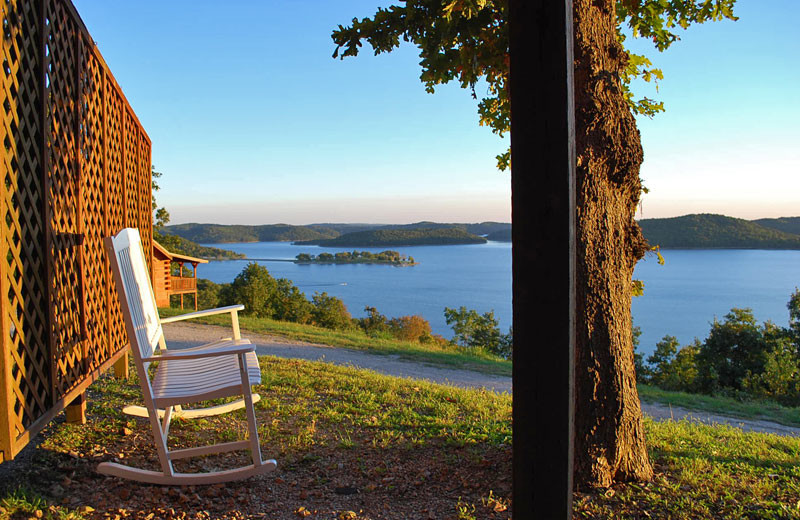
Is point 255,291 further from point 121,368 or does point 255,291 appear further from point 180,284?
point 121,368

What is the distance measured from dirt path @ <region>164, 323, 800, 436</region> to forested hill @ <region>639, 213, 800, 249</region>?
44.0ft

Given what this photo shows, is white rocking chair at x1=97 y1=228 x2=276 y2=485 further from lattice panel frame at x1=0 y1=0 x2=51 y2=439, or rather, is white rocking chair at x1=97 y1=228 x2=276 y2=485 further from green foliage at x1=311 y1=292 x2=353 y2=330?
green foliage at x1=311 y1=292 x2=353 y2=330

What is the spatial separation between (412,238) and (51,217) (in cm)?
3625

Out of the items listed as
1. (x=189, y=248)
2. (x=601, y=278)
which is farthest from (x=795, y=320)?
(x=189, y=248)

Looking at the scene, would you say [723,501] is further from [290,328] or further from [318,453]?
[290,328]

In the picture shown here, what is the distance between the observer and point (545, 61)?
48.7 inches

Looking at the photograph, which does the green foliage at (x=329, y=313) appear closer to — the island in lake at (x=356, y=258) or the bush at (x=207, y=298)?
the bush at (x=207, y=298)

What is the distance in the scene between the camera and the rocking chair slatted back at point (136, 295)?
2.41 m

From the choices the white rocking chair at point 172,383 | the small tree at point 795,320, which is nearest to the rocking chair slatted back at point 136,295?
the white rocking chair at point 172,383

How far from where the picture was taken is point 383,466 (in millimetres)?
2775

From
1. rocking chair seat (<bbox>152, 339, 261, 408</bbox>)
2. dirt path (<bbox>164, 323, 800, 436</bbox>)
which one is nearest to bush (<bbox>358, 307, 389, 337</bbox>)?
dirt path (<bbox>164, 323, 800, 436</bbox>)

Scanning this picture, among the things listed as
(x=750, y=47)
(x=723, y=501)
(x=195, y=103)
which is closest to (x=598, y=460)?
(x=723, y=501)

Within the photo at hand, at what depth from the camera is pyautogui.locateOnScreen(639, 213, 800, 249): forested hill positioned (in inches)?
752

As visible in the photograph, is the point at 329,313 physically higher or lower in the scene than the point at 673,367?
higher
